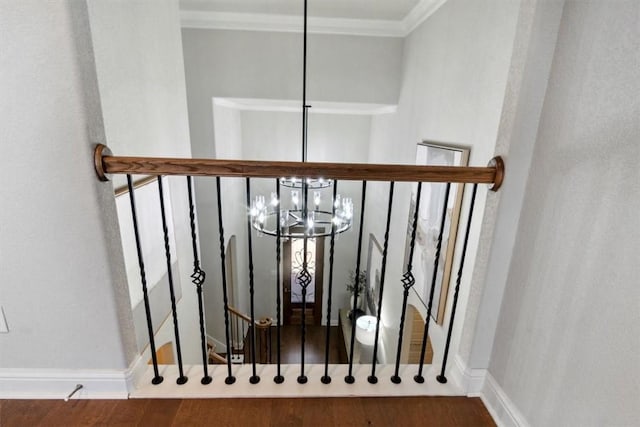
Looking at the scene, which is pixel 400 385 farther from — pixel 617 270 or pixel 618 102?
pixel 618 102

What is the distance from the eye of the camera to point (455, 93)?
9.30 feet

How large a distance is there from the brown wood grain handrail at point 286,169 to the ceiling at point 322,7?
2.90 metres

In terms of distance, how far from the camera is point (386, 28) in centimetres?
407

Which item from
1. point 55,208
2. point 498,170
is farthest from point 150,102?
point 498,170

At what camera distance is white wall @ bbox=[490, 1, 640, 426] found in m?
0.94

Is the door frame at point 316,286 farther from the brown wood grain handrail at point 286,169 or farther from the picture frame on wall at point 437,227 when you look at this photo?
the brown wood grain handrail at point 286,169

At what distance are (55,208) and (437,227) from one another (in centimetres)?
257

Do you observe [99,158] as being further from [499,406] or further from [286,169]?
[499,406]

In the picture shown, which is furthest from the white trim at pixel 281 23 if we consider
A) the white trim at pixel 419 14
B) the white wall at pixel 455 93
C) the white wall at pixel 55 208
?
the white wall at pixel 55 208

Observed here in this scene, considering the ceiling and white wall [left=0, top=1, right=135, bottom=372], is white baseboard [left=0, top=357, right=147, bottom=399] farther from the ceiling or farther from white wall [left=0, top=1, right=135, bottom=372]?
the ceiling

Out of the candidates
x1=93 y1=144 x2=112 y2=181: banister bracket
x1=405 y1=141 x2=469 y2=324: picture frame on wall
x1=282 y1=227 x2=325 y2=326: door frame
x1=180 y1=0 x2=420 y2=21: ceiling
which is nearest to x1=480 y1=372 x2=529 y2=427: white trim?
x1=405 y1=141 x2=469 y2=324: picture frame on wall

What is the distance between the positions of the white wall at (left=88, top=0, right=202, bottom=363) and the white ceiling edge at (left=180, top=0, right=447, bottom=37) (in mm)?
1049

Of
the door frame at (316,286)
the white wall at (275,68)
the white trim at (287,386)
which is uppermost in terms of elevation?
the white wall at (275,68)

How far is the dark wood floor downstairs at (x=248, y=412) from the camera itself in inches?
55.6
